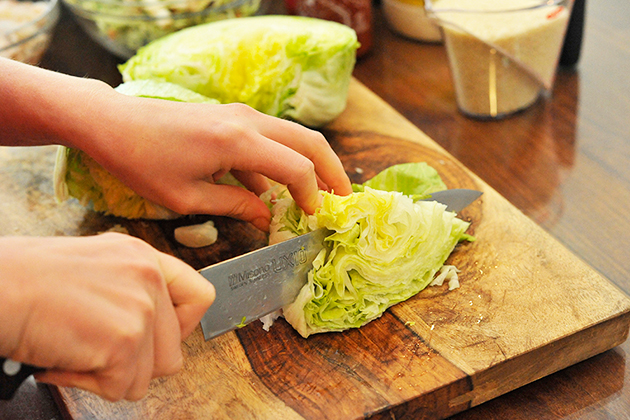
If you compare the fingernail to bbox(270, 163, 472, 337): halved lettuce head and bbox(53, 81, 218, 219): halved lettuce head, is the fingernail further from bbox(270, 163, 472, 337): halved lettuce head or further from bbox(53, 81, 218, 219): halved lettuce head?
bbox(53, 81, 218, 219): halved lettuce head

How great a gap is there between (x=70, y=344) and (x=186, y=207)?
0.60 metres

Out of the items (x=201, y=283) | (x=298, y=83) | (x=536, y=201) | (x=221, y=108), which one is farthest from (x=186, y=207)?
(x=536, y=201)

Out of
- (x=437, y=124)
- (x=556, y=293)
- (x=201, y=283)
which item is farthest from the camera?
(x=437, y=124)

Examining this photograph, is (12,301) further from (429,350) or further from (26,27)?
(26,27)

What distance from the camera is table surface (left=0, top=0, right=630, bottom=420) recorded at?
1308 millimetres

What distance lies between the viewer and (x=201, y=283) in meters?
1.03

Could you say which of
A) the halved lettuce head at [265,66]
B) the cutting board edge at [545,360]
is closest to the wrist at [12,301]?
the cutting board edge at [545,360]

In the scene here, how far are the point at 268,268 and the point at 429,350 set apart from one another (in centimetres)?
39

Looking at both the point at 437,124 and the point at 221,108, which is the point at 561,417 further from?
the point at 437,124

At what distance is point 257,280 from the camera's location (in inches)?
50.8

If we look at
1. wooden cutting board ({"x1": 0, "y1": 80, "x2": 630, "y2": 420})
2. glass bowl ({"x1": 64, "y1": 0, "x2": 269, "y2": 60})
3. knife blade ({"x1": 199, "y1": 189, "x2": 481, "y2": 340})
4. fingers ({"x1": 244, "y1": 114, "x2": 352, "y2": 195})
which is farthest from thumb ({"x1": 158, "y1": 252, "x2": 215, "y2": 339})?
glass bowl ({"x1": 64, "y1": 0, "x2": 269, "y2": 60})

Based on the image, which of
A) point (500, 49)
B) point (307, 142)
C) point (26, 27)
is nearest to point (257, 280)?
point (307, 142)

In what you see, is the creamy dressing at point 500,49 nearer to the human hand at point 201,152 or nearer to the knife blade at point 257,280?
the human hand at point 201,152

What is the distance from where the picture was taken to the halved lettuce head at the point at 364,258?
53.1 inches
